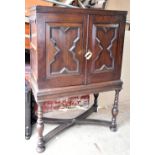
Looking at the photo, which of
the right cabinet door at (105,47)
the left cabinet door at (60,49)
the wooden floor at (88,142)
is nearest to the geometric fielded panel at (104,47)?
the right cabinet door at (105,47)

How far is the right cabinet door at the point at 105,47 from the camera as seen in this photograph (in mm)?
1538

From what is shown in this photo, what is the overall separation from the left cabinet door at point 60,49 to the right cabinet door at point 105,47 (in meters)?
0.08

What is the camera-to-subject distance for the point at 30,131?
1.82 metres

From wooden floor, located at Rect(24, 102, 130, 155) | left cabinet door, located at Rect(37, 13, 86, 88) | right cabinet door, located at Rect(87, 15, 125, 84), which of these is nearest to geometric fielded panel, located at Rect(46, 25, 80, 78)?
left cabinet door, located at Rect(37, 13, 86, 88)

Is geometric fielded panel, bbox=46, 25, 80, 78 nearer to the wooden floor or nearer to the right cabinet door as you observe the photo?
the right cabinet door

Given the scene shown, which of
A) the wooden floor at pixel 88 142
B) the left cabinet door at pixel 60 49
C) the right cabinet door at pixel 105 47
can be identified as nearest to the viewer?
the left cabinet door at pixel 60 49

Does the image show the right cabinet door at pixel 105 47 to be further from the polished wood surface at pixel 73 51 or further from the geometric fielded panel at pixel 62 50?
the geometric fielded panel at pixel 62 50

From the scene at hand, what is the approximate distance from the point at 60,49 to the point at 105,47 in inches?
16.0

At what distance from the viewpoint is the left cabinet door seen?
135 cm
